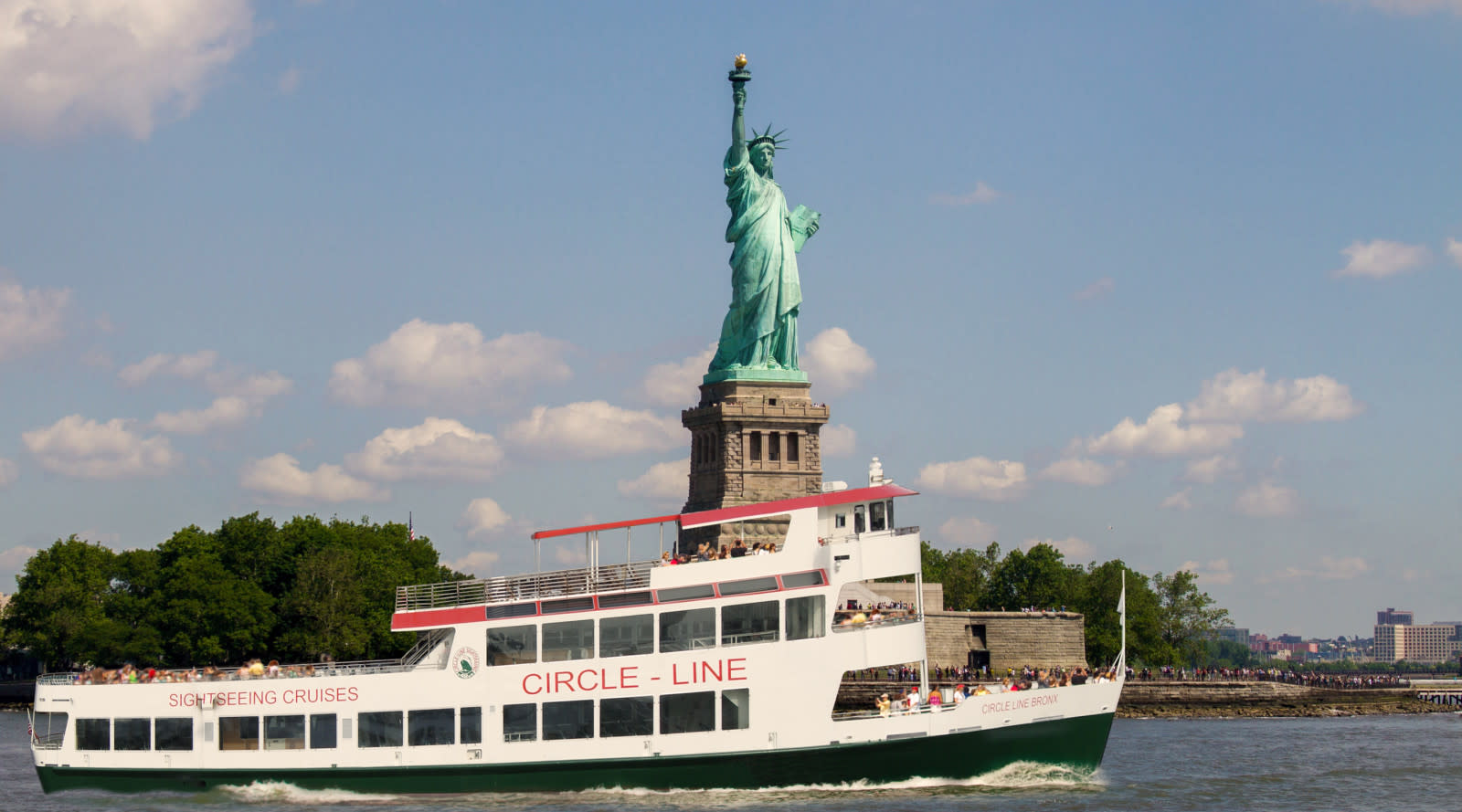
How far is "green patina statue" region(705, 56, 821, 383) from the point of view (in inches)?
3772

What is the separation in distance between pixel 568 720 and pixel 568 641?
2.09m

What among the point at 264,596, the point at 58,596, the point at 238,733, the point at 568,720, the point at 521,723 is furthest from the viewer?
the point at 58,596

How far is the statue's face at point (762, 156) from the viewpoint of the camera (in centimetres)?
9612

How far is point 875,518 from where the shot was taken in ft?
156

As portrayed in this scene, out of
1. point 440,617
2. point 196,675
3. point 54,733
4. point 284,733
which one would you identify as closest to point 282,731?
point 284,733

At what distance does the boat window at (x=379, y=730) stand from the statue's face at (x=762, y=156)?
180 feet

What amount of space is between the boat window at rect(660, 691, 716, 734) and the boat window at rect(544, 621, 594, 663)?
8.36 ft

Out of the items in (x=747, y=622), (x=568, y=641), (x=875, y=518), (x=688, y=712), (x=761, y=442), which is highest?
(x=761, y=442)

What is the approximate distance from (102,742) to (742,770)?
18697 millimetres

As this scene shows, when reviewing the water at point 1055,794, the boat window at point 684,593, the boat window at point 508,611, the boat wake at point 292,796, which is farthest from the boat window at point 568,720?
the boat wake at point 292,796

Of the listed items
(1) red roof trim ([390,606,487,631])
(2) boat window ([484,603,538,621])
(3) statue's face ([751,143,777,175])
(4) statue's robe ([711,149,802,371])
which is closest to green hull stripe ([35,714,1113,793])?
(1) red roof trim ([390,606,487,631])

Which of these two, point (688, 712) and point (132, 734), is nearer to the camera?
point (688, 712)

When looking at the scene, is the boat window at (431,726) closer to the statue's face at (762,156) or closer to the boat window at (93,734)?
the boat window at (93,734)

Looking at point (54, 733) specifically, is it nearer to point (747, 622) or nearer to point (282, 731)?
point (282, 731)
